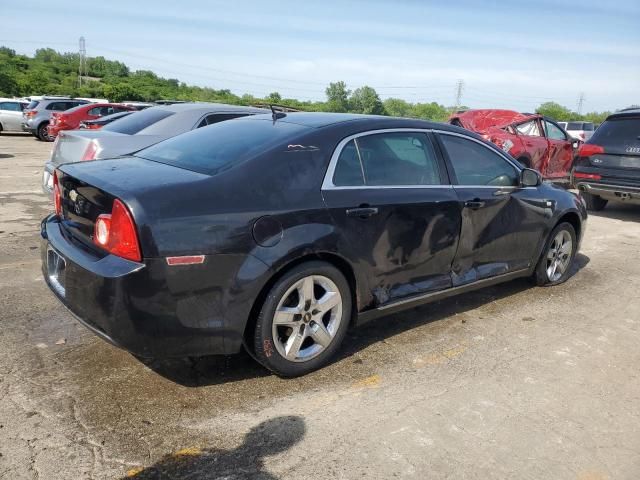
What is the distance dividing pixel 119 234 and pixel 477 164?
2932 mm

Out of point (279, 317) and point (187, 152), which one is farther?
point (187, 152)

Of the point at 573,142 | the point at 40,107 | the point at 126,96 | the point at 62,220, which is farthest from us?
the point at 126,96

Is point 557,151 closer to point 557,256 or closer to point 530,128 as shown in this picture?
point 530,128

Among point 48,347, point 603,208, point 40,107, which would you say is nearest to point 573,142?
point 603,208

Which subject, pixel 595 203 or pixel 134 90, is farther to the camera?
pixel 134 90

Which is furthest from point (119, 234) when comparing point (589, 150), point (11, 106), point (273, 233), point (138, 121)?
point (11, 106)

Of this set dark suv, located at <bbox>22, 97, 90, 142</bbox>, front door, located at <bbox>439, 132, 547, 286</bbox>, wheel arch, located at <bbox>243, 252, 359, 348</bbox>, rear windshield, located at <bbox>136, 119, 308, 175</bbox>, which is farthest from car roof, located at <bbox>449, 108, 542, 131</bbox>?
dark suv, located at <bbox>22, 97, 90, 142</bbox>

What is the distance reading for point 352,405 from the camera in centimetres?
317

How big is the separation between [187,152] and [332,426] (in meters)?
1.98

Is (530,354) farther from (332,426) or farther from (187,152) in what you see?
(187,152)

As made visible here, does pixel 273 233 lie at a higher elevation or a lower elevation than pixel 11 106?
lower

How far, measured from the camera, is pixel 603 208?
1060 cm

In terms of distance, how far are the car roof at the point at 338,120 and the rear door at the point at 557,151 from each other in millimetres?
8897

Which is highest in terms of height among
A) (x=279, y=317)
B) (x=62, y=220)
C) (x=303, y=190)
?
(x=303, y=190)
